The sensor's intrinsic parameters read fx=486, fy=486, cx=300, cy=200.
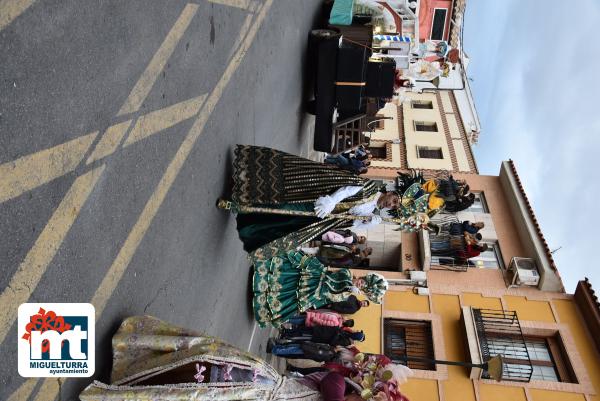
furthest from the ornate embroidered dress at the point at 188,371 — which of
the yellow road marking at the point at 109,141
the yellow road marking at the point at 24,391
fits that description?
the yellow road marking at the point at 109,141

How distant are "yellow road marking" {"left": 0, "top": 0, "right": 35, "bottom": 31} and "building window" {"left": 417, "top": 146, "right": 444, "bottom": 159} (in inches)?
786

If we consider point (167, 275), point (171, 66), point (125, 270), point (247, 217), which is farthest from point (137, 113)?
point (247, 217)

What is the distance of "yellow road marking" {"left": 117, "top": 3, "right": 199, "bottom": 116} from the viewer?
4203 mm

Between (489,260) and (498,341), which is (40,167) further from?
(489,260)

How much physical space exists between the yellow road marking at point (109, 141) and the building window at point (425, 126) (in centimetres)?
2046

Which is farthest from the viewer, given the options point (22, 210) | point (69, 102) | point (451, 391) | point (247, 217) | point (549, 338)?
point (549, 338)

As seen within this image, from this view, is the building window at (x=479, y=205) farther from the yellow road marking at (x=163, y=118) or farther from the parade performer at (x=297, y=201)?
the yellow road marking at (x=163, y=118)

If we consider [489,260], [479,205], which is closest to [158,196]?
[489,260]

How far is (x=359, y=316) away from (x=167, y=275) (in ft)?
27.8

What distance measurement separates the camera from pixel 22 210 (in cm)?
301

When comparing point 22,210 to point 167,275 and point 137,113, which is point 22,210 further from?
point 167,275

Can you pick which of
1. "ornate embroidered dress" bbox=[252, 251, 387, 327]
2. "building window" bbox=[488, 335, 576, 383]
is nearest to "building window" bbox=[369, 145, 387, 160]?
"building window" bbox=[488, 335, 576, 383]

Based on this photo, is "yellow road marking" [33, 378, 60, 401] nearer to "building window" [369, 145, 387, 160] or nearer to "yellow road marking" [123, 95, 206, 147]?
"yellow road marking" [123, 95, 206, 147]

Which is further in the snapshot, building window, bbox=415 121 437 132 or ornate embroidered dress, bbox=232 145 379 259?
building window, bbox=415 121 437 132
